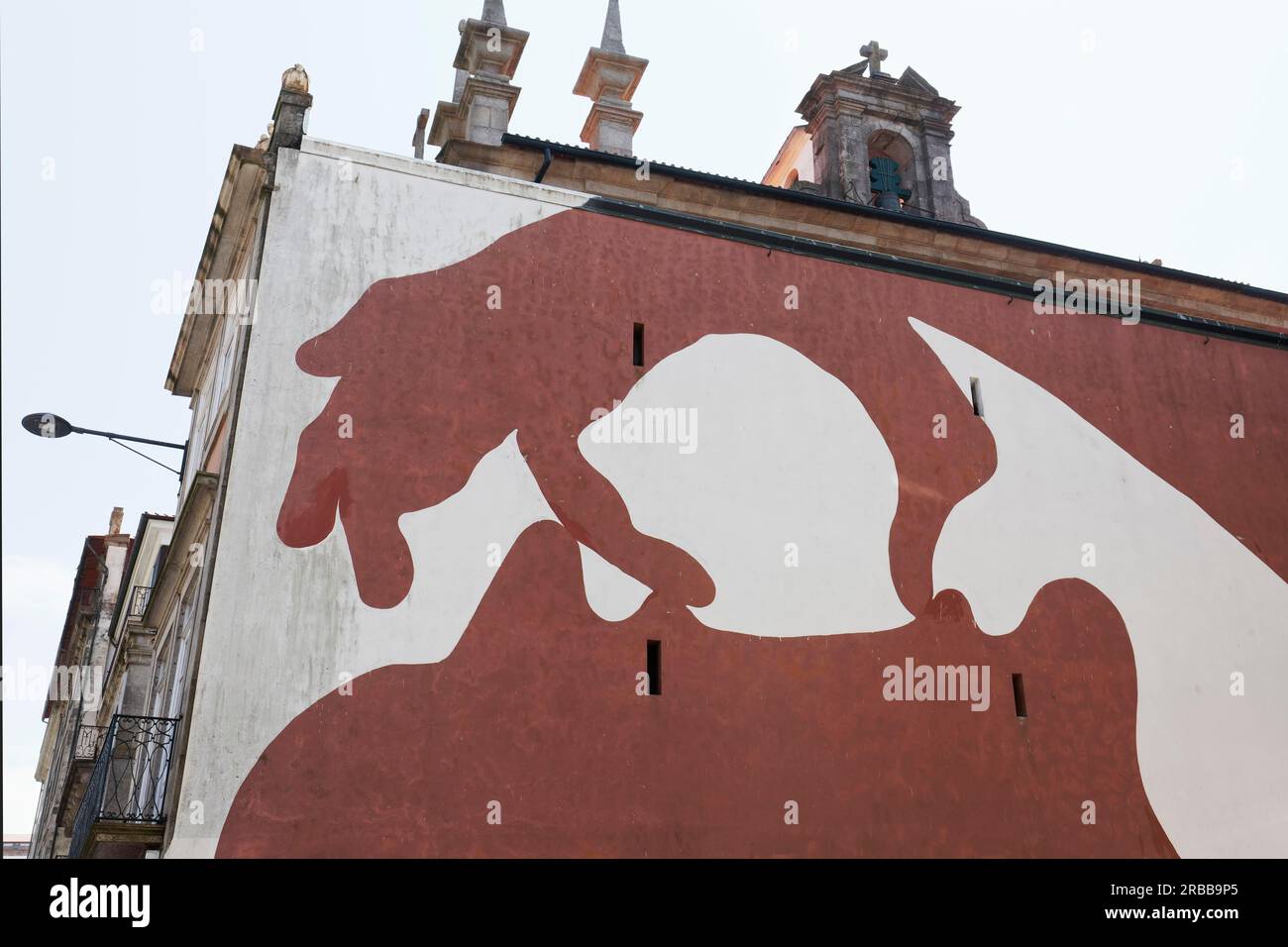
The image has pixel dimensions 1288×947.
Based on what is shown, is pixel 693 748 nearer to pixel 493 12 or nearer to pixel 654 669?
pixel 654 669

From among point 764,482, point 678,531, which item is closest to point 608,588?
point 678,531

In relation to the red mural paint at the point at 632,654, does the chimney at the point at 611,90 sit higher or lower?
higher

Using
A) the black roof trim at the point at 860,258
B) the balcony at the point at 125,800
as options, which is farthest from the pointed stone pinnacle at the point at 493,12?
the balcony at the point at 125,800

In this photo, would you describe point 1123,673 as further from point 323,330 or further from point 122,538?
point 122,538

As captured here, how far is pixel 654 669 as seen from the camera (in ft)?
40.3

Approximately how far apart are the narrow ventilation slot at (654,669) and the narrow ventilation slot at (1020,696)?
382 centimetres

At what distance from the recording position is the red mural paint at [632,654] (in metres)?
11.2

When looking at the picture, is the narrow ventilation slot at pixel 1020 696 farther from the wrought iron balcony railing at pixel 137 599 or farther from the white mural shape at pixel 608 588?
the wrought iron balcony railing at pixel 137 599

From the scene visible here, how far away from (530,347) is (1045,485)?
5932 mm

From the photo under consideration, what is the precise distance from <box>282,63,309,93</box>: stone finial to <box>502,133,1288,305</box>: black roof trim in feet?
8.02

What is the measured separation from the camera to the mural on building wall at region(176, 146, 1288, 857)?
37.5ft

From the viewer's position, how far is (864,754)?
12.7 metres

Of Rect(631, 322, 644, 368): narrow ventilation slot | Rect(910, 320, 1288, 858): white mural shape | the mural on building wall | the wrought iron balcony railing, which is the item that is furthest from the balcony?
Rect(910, 320, 1288, 858): white mural shape
